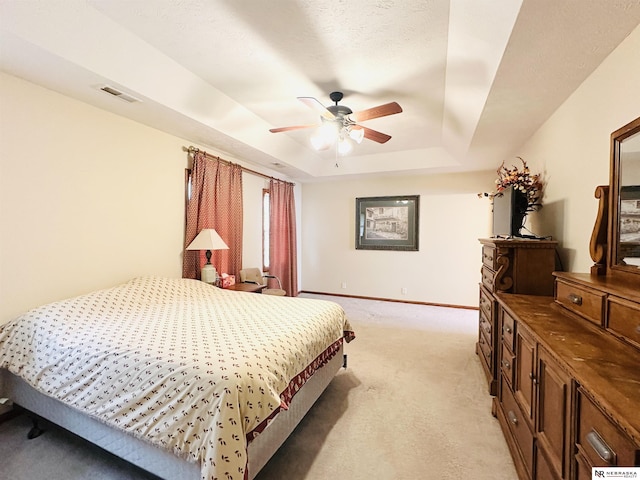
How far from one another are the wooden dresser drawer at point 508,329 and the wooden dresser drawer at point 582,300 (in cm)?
29

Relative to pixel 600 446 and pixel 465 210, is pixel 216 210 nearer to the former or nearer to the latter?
pixel 600 446

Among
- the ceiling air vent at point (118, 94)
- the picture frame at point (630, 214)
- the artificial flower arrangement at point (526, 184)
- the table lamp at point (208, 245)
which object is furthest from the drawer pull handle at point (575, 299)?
the ceiling air vent at point (118, 94)

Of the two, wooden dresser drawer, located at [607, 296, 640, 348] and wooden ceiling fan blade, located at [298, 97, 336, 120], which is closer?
wooden dresser drawer, located at [607, 296, 640, 348]

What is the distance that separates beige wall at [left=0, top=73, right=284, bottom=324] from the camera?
6.76 ft

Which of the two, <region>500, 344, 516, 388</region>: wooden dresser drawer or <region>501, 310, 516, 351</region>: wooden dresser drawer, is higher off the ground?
<region>501, 310, 516, 351</region>: wooden dresser drawer

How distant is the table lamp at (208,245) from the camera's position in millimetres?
3176

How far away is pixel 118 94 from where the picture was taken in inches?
89.4

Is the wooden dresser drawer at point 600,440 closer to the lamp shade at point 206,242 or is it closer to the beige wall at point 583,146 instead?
the beige wall at point 583,146

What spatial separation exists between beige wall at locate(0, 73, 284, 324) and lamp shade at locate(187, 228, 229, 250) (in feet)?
0.94

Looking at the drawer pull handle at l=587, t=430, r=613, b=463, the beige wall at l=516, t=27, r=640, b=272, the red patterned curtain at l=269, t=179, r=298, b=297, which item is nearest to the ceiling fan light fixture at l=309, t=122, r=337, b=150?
the beige wall at l=516, t=27, r=640, b=272

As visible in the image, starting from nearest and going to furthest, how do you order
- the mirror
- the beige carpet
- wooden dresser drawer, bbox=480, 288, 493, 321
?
the mirror, the beige carpet, wooden dresser drawer, bbox=480, 288, 493, 321

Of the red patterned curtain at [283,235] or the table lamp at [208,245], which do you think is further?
the red patterned curtain at [283,235]

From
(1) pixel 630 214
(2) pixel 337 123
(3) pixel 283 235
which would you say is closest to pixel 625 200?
(1) pixel 630 214

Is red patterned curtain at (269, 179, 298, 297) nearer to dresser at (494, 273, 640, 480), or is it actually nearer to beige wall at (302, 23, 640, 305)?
beige wall at (302, 23, 640, 305)
